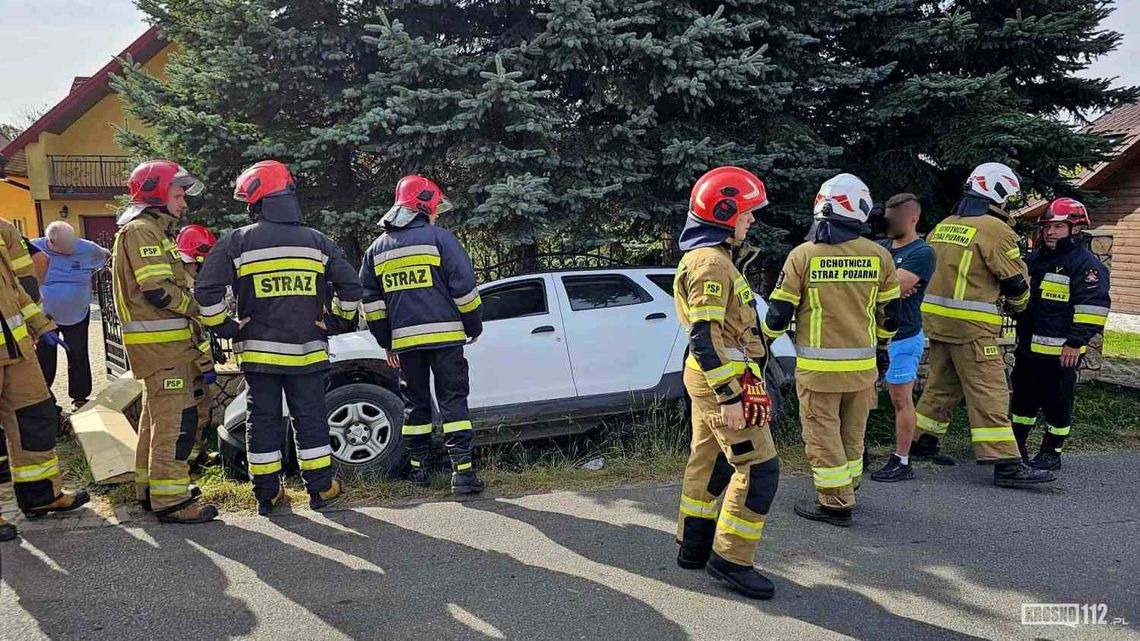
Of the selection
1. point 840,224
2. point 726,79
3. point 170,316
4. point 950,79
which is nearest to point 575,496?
point 840,224

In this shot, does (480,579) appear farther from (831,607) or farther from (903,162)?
(903,162)

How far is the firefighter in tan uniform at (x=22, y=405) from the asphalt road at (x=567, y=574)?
264 mm

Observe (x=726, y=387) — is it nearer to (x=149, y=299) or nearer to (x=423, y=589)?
(x=423, y=589)

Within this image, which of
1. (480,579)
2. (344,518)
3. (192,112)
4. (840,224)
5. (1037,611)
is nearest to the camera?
(1037,611)

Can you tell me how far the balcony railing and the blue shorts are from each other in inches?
872

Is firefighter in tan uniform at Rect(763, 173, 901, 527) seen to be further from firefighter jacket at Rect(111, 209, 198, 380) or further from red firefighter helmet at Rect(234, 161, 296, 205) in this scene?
firefighter jacket at Rect(111, 209, 198, 380)

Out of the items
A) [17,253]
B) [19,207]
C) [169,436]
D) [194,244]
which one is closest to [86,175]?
[19,207]

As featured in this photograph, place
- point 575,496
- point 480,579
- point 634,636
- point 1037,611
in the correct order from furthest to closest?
point 575,496 → point 480,579 → point 1037,611 → point 634,636

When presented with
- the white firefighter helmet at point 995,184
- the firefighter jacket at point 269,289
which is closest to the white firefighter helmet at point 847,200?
the white firefighter helmet at point 995,184

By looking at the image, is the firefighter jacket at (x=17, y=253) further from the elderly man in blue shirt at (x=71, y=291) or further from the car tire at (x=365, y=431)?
the elderly man in blue shirt at (x=71, y=291)

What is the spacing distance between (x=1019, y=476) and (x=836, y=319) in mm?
1974

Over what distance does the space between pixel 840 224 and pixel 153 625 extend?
392 centimetres

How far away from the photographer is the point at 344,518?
14.6 ft

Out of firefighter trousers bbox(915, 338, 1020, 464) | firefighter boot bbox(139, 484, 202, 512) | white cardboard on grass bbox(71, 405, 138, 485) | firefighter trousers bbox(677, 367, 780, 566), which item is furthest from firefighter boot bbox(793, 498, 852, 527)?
white cardboard on grass bbox(71, 405, 138, 485)
